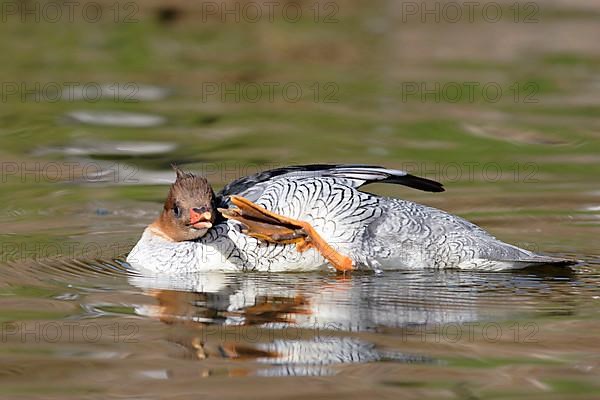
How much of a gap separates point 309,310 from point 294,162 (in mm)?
3995

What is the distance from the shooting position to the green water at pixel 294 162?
18.3ft

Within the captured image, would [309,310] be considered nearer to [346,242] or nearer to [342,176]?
[346,242]

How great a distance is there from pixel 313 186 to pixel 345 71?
791 centimetres

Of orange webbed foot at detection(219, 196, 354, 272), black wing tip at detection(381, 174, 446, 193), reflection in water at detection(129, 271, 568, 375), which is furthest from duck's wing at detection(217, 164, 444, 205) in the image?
reflection in water at detection(129, 271, 568, 375)

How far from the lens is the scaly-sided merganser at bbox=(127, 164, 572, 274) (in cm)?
715

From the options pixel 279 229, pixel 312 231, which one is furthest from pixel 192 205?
pixel 312 231

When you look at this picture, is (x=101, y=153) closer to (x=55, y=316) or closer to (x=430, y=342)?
(x=55, y=316)

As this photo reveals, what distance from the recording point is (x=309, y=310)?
6.54 metres

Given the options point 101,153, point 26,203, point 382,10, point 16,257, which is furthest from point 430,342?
point 382,10

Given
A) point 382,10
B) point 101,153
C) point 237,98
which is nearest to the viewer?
point 101,153

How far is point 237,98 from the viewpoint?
13.6m

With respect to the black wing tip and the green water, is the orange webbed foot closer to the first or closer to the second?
the green water

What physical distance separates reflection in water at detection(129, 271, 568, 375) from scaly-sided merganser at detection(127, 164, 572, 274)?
4.2 inches

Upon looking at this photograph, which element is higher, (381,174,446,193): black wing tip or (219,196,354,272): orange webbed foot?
(381,174,446,193): black wing tip
